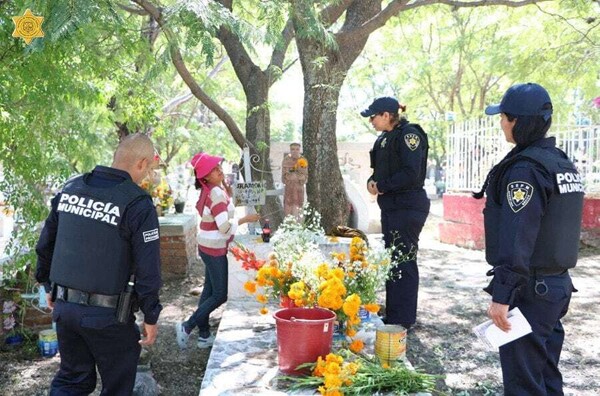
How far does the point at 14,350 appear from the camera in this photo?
5410 millimetres

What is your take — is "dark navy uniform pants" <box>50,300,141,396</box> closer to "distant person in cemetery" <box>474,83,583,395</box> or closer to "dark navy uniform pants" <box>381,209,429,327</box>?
"distant person in cemetery" <box>474,83,583,395</box>

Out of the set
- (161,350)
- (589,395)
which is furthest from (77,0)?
(589,395)

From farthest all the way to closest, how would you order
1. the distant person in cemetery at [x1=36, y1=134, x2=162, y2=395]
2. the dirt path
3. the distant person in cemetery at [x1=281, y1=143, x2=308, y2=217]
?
1. the distant person in cemetery at [x1=281, y1=143, x2=308, y2=217]
2. the dirt path
3. the distant person in cemetery at [x1=36, y1=134, x2=162, y2=395]

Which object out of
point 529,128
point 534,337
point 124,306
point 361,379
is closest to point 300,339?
point 361,379

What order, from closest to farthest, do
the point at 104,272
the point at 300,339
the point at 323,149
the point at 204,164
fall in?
1. the point at 104,272
2. the point at 300,339
3. the point at 204,164
4. the point at 323,149

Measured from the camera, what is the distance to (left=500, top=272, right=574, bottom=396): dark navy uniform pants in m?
3.14

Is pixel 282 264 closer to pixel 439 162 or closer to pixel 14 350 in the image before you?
pixel 14 350

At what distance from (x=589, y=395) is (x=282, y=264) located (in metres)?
2.28

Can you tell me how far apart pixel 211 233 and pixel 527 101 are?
2.90 metres

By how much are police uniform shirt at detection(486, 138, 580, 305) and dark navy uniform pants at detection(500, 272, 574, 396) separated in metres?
0.19

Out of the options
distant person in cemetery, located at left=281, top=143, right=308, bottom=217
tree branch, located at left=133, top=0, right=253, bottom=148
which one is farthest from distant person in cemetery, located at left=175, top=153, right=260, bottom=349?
distant person in cemetery, located at left=281, top=143, right=308, bottom=217

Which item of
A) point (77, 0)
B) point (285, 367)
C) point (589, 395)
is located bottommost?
point (589, 395)

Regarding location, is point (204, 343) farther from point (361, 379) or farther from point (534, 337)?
point (534, 337)

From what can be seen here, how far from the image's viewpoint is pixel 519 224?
3.00 m
